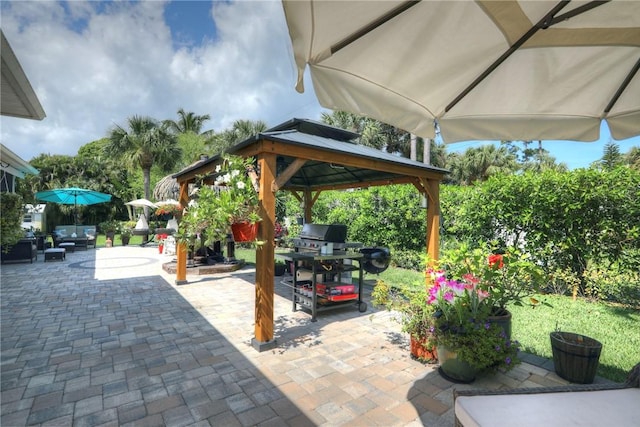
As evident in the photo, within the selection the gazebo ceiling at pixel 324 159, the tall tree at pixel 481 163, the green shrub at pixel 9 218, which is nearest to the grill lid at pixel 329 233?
the gazebo ceiling at pixel 324 159

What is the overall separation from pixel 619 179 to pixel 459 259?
3.77 meters

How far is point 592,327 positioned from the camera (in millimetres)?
4074

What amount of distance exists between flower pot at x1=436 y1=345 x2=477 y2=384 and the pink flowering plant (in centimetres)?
8

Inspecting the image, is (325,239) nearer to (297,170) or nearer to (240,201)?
(297,170)

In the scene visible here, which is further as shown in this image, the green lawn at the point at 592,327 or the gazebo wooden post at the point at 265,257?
the gazebo wooden post at the point at 265,257

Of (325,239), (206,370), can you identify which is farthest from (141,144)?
(206,370)

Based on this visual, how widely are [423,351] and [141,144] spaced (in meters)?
18.9

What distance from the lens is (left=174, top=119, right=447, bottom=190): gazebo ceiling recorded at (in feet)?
12.4

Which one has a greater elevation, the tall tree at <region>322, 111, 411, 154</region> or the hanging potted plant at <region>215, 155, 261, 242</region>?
the tall tree at <region>322, 111, 411, 154</region>

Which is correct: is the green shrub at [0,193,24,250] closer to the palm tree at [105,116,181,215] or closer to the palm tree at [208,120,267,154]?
the palm tree at [105,116,181,215]

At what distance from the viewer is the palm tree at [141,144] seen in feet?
57.4

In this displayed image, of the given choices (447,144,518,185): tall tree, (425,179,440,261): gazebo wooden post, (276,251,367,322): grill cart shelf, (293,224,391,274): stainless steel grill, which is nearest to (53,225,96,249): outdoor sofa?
(293,224,391,274): stainless steel grill

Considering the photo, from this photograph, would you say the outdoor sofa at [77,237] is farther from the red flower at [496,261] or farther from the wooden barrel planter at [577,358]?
the wooden barrel planter at [577,358]

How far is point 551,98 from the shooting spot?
1.95 m
